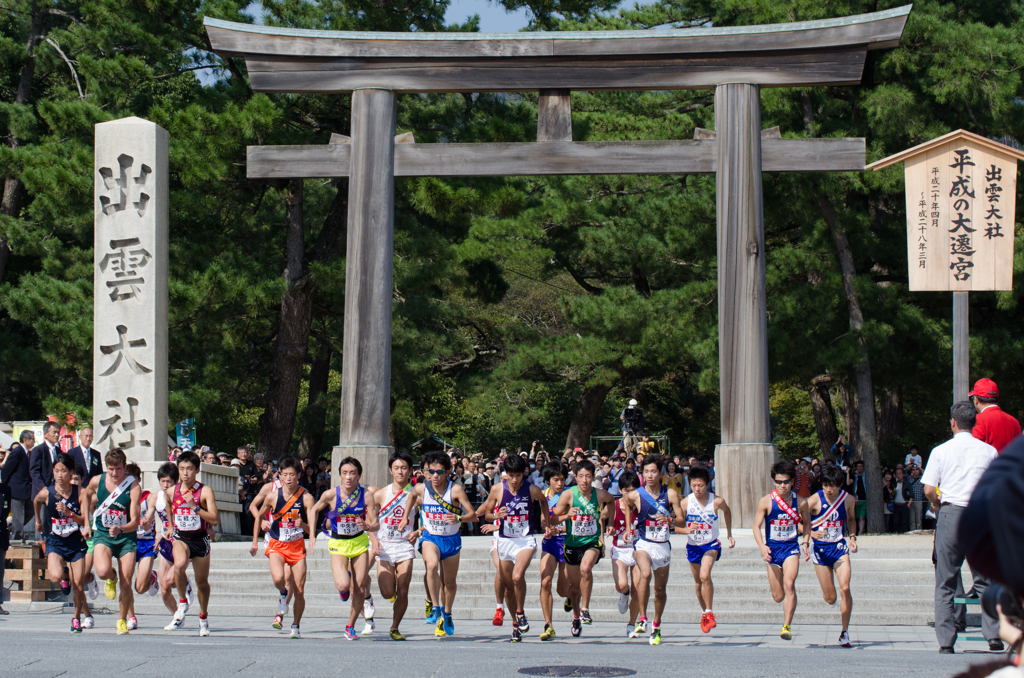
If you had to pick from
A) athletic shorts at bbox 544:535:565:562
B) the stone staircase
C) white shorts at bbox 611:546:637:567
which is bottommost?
the stone staircase

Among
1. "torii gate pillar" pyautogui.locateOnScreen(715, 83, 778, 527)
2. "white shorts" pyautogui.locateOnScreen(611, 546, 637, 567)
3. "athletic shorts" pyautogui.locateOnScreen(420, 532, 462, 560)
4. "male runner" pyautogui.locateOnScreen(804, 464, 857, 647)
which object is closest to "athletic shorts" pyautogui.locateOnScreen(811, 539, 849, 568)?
"male runner" pyautogui.locateOnScreen(804, 464, 857, 647)

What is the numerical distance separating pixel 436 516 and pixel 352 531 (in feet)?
2.55

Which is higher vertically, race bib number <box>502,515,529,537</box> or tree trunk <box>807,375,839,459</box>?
tree trunk <box>807,375,839,459</box>

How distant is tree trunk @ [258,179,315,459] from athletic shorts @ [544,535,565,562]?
1257cm

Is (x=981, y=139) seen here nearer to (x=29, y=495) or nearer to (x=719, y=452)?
(x=719, y=452)

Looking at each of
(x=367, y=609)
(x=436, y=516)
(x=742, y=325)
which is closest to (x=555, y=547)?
(x=436, y=516)

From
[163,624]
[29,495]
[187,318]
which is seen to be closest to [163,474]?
[163,624]

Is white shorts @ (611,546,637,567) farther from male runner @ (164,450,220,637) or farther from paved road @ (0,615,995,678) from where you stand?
male runner @ (164,450,220,637)

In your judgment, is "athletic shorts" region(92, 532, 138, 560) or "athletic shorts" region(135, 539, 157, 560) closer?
"athletic shorts" region(92, 532, 138, 560)

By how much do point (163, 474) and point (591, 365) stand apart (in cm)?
1666

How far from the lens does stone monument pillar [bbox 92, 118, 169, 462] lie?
624 inches

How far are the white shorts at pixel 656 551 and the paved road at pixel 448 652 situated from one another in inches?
27.9

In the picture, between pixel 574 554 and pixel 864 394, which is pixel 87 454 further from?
pixel 864 394

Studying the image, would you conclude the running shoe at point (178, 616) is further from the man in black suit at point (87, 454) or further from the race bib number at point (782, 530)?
the race bib number at point (782, 530)
